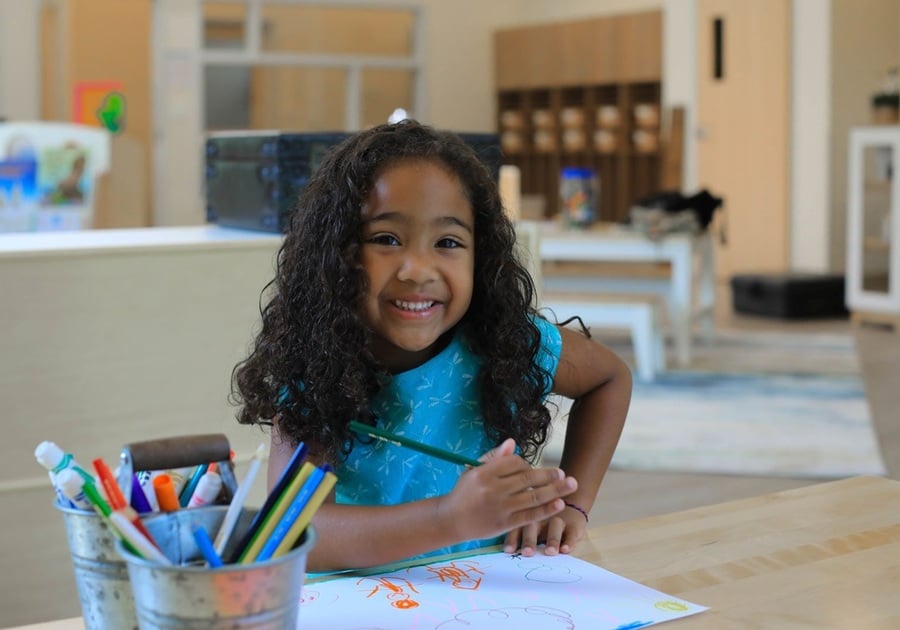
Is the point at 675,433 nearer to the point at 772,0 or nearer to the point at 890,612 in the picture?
the point at 890,612

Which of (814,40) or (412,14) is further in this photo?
(412,14)

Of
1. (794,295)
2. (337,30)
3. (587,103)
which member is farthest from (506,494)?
(337,30)

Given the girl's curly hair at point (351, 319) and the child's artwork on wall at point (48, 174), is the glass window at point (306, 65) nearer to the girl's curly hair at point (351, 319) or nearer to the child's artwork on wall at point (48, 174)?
the child's artwork on wall at point (48, 174)

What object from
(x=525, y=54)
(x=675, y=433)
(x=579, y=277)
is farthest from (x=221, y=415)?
(x=525, y=54)

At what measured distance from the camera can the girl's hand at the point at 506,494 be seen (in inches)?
38.2

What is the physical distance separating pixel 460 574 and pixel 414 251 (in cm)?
30

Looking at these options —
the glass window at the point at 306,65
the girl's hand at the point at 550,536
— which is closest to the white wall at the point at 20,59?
the glass window at the point at 306,65

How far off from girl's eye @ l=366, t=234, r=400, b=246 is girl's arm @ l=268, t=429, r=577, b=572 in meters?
0.21

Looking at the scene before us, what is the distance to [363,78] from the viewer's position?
12.2 meters

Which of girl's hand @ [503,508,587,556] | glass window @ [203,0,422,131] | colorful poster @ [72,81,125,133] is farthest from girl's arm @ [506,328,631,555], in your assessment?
glass window @ [203,0,422,131]

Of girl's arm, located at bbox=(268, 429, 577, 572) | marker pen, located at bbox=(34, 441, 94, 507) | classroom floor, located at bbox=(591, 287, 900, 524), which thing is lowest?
classroom floor, located at bbox=(591, 287, 900, 524)

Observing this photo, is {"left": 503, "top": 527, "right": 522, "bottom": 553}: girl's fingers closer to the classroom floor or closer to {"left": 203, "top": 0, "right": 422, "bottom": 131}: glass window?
the classroom floor

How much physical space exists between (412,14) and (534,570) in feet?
38.1

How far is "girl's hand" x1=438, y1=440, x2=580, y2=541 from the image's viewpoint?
38.2 inches
